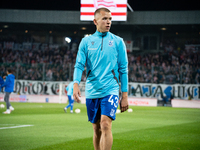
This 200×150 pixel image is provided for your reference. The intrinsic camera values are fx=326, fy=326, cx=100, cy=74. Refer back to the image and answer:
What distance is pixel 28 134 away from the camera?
9648mm

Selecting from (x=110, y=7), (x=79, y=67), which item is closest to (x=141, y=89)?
(x=110, y=7)

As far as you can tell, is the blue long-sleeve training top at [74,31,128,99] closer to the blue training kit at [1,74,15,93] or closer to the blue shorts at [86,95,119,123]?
the blue shorts at [86,95,119,123]

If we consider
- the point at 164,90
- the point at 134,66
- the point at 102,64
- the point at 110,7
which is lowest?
the point at 164,90

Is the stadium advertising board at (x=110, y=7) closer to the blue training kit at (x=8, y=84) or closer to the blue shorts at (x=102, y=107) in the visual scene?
the blue training kit at (x=8, y=84)

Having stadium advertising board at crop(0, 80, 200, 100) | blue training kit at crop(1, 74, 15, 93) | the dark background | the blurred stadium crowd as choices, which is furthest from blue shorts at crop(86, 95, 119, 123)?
Result: the dark background

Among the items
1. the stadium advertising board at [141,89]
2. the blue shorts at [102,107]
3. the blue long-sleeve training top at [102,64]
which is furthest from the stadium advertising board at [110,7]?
the blue shorts at [102,107]

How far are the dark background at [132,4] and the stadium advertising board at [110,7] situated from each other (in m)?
13.0

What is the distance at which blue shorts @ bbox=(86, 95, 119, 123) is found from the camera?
16.3 feet

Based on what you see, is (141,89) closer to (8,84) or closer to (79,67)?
(8,84)

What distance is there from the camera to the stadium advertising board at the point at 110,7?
119 feet

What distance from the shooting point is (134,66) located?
107 feet

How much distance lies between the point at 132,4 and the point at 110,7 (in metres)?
14.0

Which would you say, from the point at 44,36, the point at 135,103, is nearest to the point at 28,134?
the point at 135,103

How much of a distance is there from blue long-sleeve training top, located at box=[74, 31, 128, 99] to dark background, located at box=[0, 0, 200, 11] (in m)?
44.9
